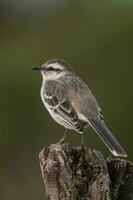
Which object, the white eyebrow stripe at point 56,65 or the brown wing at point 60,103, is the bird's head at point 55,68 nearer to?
the white eyebrow stripe at point 56,65

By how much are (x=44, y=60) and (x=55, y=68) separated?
12.4 m

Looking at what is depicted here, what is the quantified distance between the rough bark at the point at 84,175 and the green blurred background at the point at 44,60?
10340 millimetres

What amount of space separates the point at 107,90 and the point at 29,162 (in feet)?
11.3

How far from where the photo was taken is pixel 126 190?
10.9m

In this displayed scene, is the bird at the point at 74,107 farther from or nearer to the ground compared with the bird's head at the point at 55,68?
nearer to the ground

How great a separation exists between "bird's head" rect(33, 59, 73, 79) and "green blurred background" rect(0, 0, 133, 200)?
21.6 feet

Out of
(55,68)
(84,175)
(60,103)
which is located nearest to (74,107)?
(60,103)

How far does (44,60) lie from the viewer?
1069 inches

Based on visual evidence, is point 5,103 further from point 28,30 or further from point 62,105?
point 62,105

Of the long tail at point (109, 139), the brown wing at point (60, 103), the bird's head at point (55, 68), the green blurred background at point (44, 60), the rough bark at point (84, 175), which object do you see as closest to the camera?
the rough bark at point (84, 175)

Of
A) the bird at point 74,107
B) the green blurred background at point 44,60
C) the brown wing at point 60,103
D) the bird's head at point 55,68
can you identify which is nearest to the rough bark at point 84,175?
the bird at point 74,107

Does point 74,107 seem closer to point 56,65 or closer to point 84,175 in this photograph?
point 56,65

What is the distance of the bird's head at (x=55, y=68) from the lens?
48.4ft

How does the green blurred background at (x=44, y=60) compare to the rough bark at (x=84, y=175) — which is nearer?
the rough bark at (x=84, y=175)
